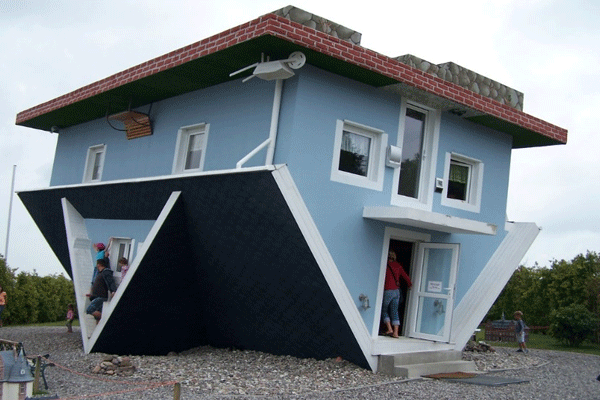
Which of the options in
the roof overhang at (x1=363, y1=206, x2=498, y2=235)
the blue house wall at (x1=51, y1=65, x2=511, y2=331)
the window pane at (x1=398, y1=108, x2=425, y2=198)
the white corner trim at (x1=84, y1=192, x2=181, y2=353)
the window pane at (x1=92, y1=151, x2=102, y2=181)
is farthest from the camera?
the window pane at (x1=92, y1=151, x2=102, y2=181)

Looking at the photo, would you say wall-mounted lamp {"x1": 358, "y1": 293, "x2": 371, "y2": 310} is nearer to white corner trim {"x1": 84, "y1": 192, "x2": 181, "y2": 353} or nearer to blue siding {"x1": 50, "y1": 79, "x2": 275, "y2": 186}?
blue siding {"x1": 50, "y1": 79, "x2": 275, "y2": 186}

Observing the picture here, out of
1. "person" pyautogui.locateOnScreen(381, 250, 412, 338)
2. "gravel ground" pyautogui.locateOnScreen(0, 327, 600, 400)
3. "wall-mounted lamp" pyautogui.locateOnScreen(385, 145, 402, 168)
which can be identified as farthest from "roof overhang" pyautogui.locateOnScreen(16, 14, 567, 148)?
"gravel ground" pyautogui.locateOnScreen(0, 327, 600, 400)

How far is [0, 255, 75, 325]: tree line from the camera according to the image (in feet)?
80.6

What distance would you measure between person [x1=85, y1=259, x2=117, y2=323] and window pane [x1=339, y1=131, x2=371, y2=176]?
532cm

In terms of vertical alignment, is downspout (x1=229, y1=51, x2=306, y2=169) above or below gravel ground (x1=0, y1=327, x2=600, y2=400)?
above

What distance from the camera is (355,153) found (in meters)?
12.0

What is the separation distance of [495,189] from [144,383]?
305 inches

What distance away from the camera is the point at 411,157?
42.9 ft

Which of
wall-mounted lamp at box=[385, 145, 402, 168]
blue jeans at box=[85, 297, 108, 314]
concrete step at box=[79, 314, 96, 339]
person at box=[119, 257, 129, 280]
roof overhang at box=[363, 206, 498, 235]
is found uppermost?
wall-mounted lamp at box=[385, 145, 402, 168]

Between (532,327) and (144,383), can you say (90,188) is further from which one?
(532,327)

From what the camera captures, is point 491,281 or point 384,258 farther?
point 491,281

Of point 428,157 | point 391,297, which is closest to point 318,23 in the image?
point 428,157

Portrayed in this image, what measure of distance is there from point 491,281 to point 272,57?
6.48m

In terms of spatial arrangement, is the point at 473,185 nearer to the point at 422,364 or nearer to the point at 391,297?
the point at 391,297
